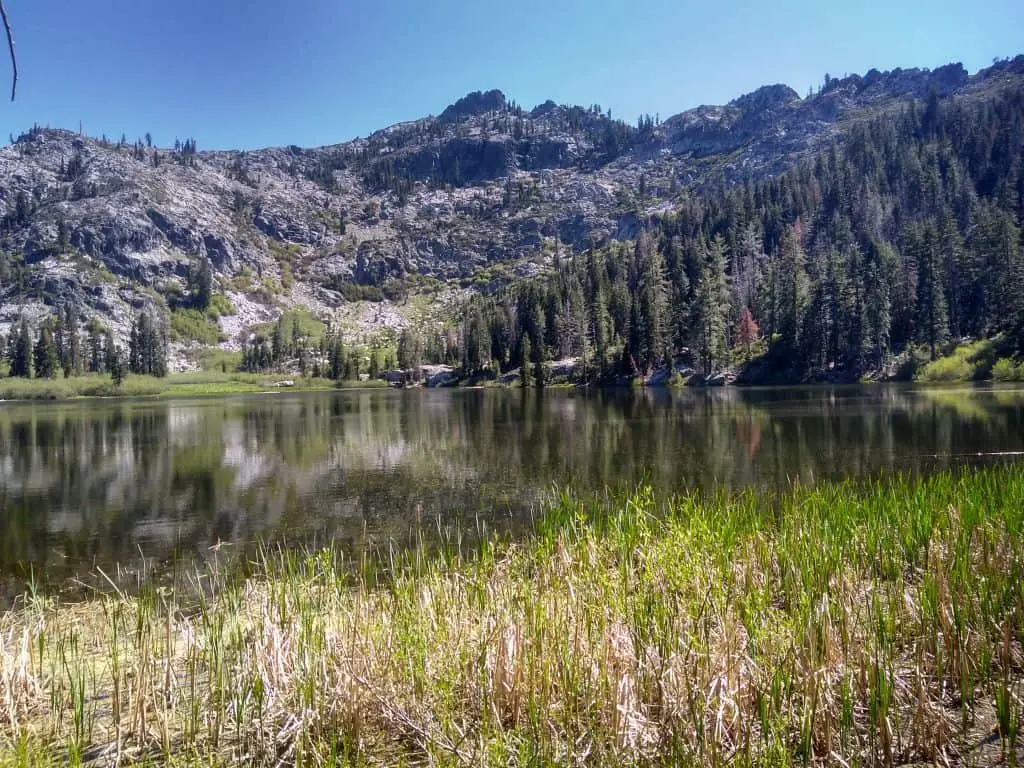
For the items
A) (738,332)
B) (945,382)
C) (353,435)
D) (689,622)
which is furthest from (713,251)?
(689,622)

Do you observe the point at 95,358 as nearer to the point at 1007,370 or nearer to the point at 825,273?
the point at 825,273

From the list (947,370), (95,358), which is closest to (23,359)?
(95,358)

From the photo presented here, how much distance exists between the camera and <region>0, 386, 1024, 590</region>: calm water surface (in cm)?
1756

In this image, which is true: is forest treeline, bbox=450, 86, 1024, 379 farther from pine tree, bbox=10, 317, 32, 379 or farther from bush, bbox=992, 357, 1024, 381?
pine tree, bbox=10, 317, 32, 379

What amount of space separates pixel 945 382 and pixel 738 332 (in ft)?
150

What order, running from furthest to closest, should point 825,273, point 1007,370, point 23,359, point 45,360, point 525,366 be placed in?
point 23,359
point 45,360
point 525,366
point 825,273
point 1007,370

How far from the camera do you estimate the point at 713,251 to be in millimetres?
139750

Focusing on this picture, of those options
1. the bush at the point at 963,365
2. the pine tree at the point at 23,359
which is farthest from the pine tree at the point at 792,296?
the pine tree at the point at 23,359

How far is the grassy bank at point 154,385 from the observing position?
134 m

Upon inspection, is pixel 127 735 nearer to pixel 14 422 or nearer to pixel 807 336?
pixel 14 422

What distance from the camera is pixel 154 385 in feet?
502

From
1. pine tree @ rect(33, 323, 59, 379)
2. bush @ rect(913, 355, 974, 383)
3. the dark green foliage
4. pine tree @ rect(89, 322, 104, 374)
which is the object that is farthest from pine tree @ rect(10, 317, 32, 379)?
bush @ rect(913, 355, 974, 383)

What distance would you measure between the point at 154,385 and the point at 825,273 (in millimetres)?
159041

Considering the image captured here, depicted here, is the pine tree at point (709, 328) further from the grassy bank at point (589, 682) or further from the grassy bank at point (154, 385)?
the grassy bank at point (589, 682)
